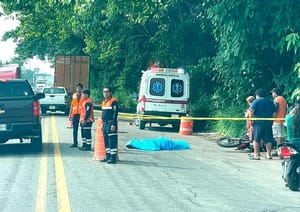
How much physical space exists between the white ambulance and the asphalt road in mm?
8553

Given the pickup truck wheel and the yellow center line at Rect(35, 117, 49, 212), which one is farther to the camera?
the pickup truck wheel

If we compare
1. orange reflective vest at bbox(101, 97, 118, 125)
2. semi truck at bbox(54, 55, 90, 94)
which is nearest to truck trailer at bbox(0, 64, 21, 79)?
semi truck at bbox(54, 55, 90, 94)

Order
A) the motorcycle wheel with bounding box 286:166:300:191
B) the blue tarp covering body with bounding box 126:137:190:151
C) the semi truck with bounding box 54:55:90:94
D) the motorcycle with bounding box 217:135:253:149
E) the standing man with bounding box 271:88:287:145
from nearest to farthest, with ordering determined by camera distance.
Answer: the motorcycle wheel with bounding box 286:166:300:191 < the standing man with bounding box 271:88:287:145 < the blue tarp covering body with bounding box 126:137:190:151 < the motorcycle with bounding box 217:135:253:149 < the semi truck with bounding box 54:55:90:94

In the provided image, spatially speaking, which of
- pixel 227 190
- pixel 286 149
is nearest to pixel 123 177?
pixel 227 190

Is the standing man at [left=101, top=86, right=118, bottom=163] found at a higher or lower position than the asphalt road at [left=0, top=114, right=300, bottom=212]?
higher

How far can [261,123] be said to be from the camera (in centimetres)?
1770

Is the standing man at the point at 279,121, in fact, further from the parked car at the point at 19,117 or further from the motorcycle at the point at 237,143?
the parked car at the point at 19,117

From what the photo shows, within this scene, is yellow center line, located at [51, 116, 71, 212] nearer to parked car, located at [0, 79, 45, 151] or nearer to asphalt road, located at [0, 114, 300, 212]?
asphalt road, located at [0, 114, 300, 212]

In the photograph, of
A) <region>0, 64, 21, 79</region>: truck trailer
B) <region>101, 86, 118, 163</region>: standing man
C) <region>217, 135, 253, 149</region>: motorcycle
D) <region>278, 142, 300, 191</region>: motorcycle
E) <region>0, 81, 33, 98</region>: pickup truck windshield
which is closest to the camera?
<region>278, 142, 300, 191</region>: motorcycle

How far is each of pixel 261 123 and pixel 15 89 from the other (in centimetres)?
629

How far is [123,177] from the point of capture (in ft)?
43.9

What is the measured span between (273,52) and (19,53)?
145 feet

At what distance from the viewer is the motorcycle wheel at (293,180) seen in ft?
40.5

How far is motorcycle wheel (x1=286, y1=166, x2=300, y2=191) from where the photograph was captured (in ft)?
40.5
